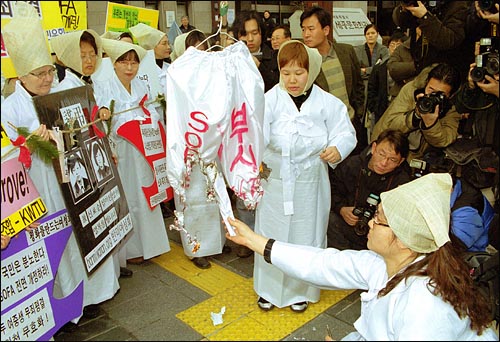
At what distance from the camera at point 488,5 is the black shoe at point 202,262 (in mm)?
2346

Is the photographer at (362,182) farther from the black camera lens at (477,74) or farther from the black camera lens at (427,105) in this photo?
the black camera lens at (477,74)

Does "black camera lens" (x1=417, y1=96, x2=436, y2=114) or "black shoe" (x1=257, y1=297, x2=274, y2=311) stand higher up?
"black camera lens" (x1=417, y1=96, x2=436, y2=114)

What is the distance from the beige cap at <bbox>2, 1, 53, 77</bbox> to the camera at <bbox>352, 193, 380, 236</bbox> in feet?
6.90

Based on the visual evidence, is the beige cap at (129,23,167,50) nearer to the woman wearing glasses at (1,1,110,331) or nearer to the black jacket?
the woman wearing glasses at (1,1,110,331)

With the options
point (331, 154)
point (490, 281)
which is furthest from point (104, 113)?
point (490, 281)

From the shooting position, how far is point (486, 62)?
2.61 meters

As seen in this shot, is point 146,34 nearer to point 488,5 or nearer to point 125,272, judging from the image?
point 125,272

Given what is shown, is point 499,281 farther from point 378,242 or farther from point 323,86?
point 323,86

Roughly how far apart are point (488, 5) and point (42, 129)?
234 cm

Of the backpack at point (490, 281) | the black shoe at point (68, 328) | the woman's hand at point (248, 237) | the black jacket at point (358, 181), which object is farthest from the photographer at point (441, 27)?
the black shoe at point (68, 328)

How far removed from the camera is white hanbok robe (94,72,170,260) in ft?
10.9

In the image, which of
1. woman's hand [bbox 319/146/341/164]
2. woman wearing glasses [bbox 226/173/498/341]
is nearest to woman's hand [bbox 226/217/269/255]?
woman wearing glasses [bbox 226/173/498/341]

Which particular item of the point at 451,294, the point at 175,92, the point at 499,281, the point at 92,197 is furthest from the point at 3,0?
the point at 499,281

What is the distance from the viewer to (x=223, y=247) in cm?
382
